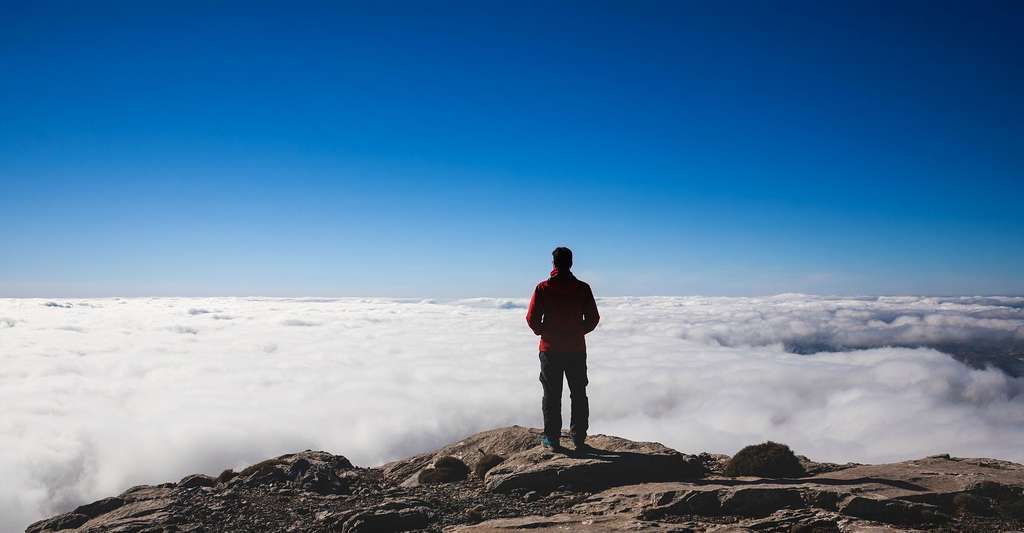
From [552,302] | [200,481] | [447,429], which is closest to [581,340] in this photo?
[552,302]

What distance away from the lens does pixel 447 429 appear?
17375 cm

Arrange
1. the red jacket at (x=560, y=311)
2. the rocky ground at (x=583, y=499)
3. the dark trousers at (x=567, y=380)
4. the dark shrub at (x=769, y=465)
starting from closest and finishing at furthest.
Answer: the rocky ground at (x=583, y=499), the red jacket at (x=560, y=311), the dark trousers at (x=567, y=380), the dark shrub at (x=769, y=465)

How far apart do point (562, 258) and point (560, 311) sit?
1.12 m

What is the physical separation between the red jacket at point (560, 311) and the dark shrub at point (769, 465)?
484 centimetres

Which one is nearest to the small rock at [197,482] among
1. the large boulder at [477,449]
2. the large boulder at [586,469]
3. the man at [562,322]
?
the large boulder at [477,449]

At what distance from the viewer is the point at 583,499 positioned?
9.46 m

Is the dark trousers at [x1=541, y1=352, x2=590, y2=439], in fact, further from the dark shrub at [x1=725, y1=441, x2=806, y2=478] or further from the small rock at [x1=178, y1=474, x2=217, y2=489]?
the small rock at [x1=178, y1=474, x2=217, y2=489]

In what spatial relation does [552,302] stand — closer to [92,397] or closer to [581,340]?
[581,340]

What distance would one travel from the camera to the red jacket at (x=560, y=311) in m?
10.3

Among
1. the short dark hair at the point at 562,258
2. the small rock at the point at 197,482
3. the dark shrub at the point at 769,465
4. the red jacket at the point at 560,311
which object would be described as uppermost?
the short dark hair at the point at 562,258

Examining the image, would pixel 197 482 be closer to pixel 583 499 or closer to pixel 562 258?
pixel 583 499

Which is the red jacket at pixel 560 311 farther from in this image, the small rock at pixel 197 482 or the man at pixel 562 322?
the small rock at pixel 197 482

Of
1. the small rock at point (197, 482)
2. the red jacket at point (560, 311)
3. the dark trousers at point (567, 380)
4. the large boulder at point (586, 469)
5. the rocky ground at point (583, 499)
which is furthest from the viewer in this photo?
the small rock at point (197, 482)

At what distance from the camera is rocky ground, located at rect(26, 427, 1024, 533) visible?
312 inches
